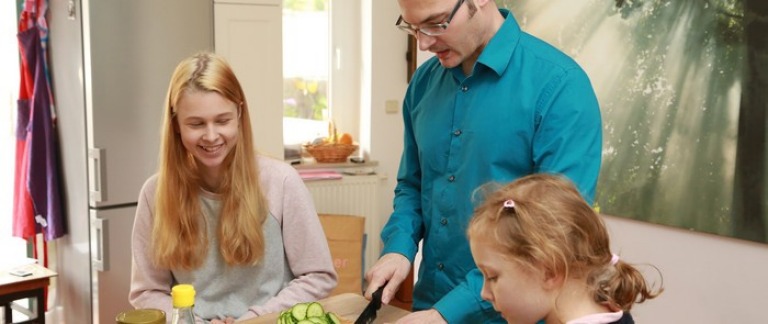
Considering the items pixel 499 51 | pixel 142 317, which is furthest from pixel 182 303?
pixel 499 51

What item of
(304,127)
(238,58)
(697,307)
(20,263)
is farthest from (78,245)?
(697,307)

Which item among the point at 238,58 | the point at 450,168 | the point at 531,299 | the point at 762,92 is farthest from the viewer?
the point at 238,58

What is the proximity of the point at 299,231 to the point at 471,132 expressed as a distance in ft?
1.61

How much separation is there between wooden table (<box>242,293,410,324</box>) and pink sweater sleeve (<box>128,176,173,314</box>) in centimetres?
26

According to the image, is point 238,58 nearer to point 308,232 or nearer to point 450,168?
point 308,232

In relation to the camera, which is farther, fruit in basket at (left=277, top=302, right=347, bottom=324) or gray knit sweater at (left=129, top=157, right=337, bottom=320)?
gray knit sweater at (left=129, top=157, right=337, bottom=320)

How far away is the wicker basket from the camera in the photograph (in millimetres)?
4242

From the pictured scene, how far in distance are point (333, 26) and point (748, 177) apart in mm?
2575

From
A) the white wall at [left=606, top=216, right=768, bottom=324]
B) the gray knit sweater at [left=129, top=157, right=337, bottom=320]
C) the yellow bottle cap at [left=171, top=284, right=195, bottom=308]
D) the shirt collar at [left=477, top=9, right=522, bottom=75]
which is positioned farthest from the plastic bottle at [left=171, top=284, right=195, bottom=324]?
the white wall at [left=606, top=216, right=768, bottom=324]

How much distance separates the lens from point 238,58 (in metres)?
3.49

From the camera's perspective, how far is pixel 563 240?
1.15 meters

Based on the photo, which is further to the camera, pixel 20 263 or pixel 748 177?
pixel 20 263

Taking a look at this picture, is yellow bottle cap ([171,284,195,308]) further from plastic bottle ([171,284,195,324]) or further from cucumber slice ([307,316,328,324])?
cucumber slice ([307,316,328,324])

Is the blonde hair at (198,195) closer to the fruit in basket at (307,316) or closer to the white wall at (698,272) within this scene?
the fruit in basket at (307,316)
